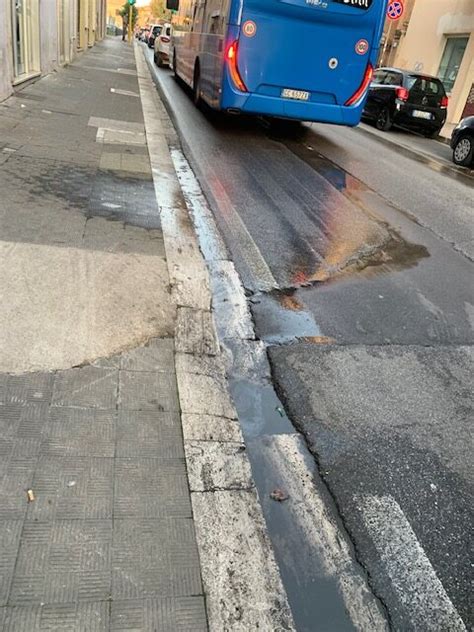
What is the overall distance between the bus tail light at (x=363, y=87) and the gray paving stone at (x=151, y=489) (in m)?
9.74

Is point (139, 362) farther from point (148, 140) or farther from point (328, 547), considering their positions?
point (148, 140)

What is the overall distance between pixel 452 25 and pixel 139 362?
88.0 ft

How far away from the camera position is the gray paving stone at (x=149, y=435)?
103 inches

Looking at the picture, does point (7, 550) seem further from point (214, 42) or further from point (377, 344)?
point (214, 42)

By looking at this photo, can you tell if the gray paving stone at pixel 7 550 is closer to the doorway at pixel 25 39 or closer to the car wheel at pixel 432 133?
the doorway at pixel 25 39

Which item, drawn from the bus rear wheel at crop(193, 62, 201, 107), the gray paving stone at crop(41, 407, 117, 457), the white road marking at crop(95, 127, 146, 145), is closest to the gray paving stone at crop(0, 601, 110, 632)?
the gray paving stone at crop(41, 407, 117, 457)

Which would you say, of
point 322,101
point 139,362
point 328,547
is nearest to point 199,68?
point 322,101

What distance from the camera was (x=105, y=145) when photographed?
27.7 feet

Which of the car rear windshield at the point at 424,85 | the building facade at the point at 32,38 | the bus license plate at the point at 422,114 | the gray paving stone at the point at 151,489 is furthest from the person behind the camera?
the bus license plate at the point at 422,114

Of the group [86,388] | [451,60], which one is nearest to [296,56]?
[86,388]

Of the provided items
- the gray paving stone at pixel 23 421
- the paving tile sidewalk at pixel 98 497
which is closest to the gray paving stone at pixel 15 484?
the paving tile sidewalk at pixel 98 497

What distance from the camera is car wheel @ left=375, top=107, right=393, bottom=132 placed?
687 inches

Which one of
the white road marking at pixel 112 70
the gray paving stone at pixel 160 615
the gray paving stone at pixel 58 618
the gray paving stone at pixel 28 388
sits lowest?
the gray paving stone at pixel 160 615

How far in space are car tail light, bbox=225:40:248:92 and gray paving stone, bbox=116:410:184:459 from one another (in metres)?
8.48
